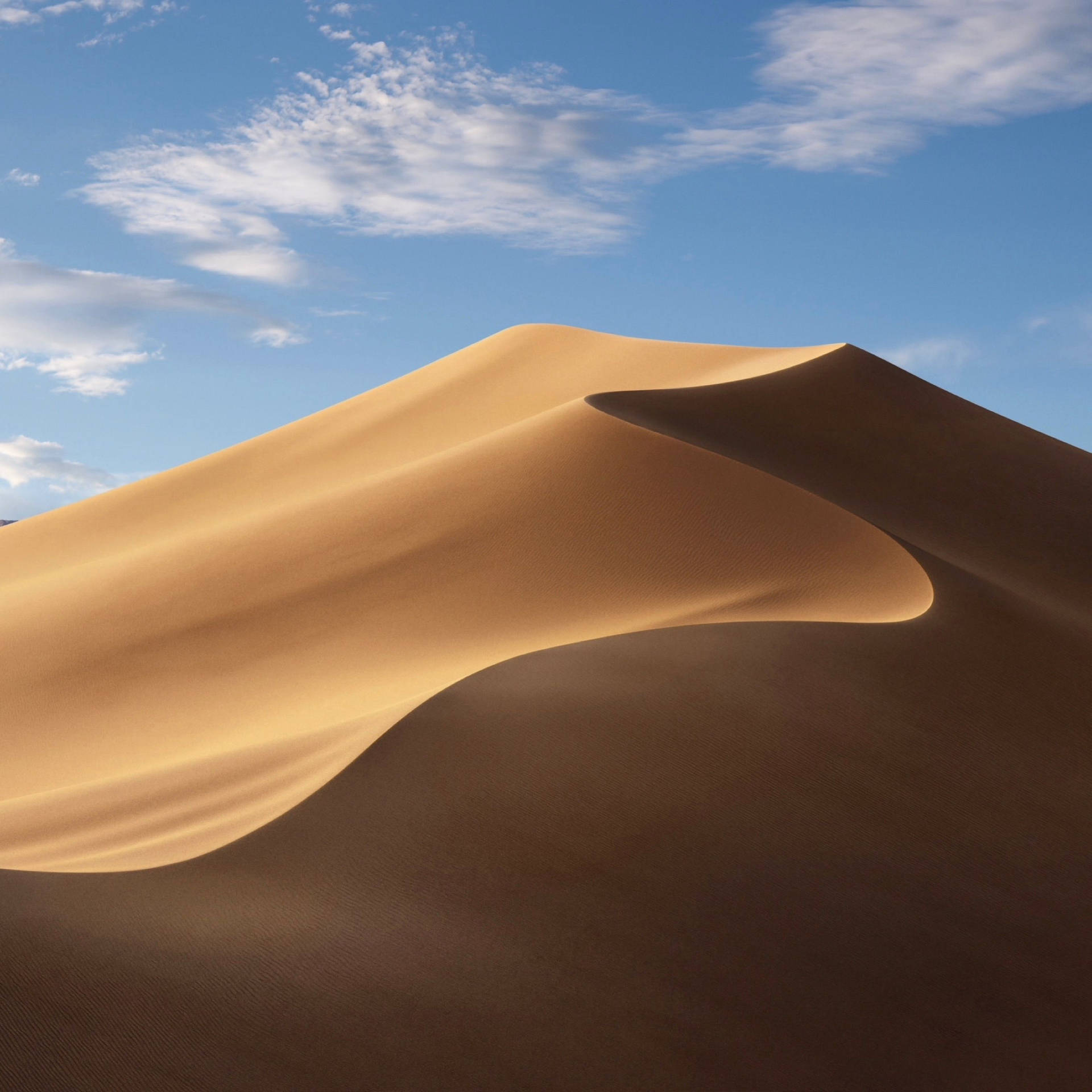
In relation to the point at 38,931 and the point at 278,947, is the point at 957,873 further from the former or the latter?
the point at 38,931

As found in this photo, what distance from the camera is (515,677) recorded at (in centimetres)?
761

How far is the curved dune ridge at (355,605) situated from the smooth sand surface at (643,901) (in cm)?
76

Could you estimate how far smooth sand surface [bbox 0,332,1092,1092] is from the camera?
4.35 metres

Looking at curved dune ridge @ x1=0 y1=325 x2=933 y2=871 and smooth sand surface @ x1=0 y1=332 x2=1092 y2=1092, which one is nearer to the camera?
smooth sand surface @ x1=0 y1=332 x2=1092 y2=1092

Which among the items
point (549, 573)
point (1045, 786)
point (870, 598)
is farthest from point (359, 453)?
point (1045, 786)

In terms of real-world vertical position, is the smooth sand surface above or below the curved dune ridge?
below

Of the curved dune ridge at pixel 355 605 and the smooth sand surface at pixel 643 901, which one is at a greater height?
the curved dune ridge at pixel 355 605

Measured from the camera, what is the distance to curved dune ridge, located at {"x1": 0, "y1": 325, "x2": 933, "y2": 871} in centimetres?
754

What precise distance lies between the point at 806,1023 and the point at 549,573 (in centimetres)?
747

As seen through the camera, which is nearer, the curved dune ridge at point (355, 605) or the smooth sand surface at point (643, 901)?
the smooth sand surface at point (643, 901)

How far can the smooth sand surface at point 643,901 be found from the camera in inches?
171

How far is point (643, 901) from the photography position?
18.2 feet

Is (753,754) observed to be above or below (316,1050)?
above

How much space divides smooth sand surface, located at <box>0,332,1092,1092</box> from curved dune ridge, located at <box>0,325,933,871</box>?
76 cm
